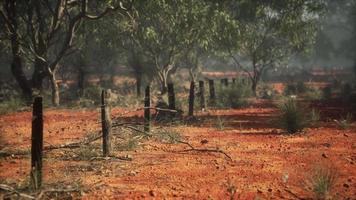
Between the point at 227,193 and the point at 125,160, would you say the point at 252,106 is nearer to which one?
the point at 125,160

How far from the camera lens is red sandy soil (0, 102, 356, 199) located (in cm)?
675

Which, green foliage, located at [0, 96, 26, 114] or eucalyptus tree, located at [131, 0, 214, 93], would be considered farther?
eucalyptus tree, located at [131, 0, 214, 93]

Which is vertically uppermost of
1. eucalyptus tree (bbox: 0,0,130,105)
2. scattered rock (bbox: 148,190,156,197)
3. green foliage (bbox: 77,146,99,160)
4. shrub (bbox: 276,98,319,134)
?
eucalyptus tree (bbox: 0,0,130,105)

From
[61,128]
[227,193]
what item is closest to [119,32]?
[61,128]

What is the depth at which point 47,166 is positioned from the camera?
8.30m

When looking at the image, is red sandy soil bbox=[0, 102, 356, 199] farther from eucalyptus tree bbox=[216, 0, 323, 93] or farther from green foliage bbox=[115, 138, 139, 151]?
eucalyptus tree bbox=[216, 0, 323, 93]

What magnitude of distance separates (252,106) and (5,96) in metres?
13.2

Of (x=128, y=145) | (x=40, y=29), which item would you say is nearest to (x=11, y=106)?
(x=40, y=29)

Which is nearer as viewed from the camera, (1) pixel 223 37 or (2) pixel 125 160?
(2) pixel 125 160

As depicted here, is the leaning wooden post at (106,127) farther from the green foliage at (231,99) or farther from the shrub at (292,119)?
the green foliage at (231,99)

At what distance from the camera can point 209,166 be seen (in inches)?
329

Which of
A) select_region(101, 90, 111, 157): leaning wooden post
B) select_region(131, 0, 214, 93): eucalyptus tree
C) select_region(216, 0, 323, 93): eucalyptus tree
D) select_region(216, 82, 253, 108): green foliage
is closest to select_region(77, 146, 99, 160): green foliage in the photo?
select_region(101, 90, 111, 157): leaning wooden post

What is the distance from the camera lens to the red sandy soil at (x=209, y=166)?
6746 mm

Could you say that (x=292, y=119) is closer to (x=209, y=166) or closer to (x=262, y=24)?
(x=209, y=166)
